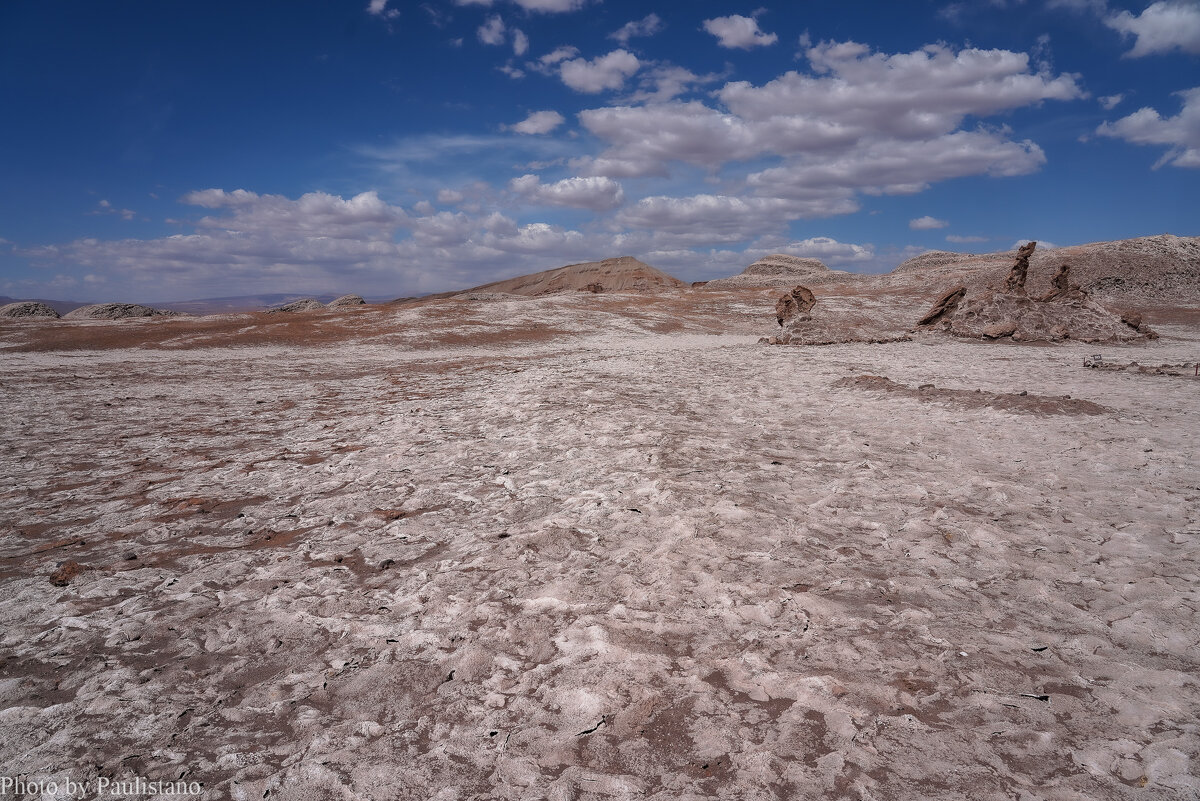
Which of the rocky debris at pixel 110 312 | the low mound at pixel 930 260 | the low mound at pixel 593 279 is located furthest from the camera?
the low mound at pixel 593 279

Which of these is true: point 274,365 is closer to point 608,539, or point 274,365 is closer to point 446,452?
point 446,452

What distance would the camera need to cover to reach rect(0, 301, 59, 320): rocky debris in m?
34.2

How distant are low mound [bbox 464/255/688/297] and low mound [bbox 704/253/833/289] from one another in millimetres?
7145

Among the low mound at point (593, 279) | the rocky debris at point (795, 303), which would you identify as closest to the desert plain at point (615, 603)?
the rocky debris at point (795, 303)

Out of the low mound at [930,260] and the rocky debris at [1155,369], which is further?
the low mound at [930,260]

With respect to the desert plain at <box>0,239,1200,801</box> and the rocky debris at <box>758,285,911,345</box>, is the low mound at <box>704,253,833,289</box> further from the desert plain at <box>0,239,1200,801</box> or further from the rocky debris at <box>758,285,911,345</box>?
the desert plain at <box>0,239,1200,801</box>

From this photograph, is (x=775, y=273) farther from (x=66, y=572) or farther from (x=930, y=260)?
(x=66, y=572)

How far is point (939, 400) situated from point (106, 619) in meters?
9.91

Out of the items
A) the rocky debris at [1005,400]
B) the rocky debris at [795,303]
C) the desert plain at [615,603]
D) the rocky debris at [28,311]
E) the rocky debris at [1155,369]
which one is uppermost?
the rocky debris at [28,311]

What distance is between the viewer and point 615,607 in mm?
3381

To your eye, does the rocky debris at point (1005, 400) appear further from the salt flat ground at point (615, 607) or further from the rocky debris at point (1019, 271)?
the rocky debris at point (1019, 271)

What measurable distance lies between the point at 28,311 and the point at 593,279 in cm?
4982

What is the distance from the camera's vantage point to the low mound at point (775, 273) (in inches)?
2242

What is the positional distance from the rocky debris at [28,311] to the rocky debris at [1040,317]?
47.6m
